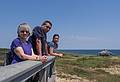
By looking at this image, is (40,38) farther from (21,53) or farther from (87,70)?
(87,70)

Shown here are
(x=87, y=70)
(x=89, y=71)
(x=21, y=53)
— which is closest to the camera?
(x=21, y=53)

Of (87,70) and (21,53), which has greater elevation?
(21,53)

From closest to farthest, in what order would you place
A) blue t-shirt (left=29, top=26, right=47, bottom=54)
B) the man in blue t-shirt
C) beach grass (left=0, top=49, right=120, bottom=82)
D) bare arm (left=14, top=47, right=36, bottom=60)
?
bare arm (left=14, top=47, right=36, bottom=60) < the man in blue t-shirt < blue t-shirt (left=29, top=26, right=47, bottom=54) < beach grass (left=0, top=49, right=120, bottom=82)

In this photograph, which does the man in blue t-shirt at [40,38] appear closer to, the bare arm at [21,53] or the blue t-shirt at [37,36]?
the blue t-shirt at [37,36]

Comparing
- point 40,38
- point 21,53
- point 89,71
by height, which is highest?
point 40,38

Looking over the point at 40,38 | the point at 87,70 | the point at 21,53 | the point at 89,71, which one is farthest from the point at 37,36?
the point at 87,70

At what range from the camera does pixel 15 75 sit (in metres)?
3.66

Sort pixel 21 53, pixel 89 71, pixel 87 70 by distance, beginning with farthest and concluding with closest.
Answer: pixel 87 70
pixel 89 71
pixel 21 53

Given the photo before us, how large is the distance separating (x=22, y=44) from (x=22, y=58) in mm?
273

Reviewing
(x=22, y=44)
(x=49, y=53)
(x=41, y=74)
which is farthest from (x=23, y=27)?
(x=49, y=53)

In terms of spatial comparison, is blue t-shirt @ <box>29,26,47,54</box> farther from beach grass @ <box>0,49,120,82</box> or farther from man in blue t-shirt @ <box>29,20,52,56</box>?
beach grass @ <box>0,49,120,82</box>

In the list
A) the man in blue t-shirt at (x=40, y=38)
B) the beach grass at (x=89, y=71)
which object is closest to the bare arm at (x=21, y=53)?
the man in blue t-shirt at (x=40, y=38)

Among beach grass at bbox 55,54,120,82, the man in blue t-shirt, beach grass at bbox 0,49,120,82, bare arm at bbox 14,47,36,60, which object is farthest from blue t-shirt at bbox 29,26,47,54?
beach grass at bbox 55,54,120,82

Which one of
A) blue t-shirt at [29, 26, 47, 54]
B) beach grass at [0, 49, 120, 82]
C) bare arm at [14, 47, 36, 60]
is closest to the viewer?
bare arm at [14, 47, 36, 60]
